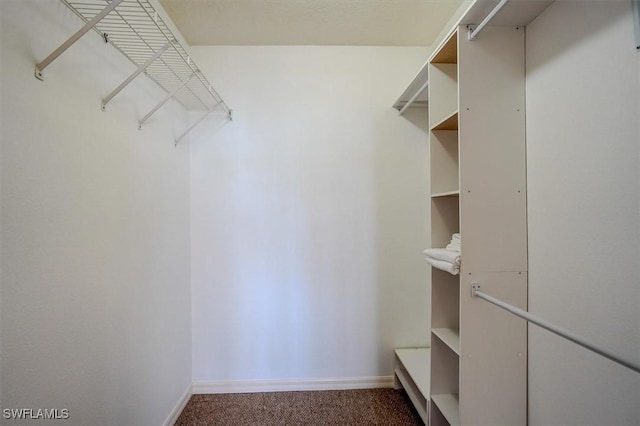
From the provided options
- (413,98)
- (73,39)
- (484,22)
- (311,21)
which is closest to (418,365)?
(413,98)

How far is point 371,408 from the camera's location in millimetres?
1734

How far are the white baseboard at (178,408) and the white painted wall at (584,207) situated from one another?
2.03 m

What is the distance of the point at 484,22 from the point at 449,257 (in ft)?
3.35

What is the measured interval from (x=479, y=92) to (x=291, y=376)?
87.5 inches


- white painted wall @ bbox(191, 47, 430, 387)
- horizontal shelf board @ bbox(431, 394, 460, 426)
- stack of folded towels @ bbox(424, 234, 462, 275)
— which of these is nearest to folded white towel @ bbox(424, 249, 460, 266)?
stack of folded towels @ bbox(424, 234, 462, 275)

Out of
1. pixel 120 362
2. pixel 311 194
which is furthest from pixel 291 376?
pixel 311 194

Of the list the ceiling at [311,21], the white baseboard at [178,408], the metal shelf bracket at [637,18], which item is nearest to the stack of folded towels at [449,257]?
the metal shelf bracket at [637,18]

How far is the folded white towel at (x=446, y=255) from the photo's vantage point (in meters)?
1.16

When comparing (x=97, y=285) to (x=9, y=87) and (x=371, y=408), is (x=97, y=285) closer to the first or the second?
(x=9, y=87)

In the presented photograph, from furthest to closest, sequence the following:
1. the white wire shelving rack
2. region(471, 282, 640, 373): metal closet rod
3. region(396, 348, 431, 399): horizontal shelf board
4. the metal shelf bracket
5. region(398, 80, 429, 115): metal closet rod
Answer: region(398, 80, 429, 115): metal closet rod
region(396, 348, 431, 399): horizontal shelf board
the white wire shelving rack
the metal shelf bracket
region(471, 282, 640, 373): metal closet rod

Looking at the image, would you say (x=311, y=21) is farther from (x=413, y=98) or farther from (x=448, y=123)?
(x=448, y=123)

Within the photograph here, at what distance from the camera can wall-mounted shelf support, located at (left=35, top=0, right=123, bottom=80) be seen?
0.78 metres

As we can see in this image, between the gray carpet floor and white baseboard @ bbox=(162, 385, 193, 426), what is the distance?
0.10 feet

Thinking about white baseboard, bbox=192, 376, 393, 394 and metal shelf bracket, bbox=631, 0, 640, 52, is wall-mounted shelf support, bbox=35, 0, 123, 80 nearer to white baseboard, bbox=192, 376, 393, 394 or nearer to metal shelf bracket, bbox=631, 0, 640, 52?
metal shelf bracket, bbox=631, 0, 640, 52
